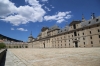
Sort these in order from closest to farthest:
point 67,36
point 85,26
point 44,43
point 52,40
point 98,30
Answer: point 98,30 → point 85,26 → point 67,36 → point 52,40 → point 44,43

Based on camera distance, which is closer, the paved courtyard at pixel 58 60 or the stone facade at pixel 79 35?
the paved courtyard at pixel 58 60

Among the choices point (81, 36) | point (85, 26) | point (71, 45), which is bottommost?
point (71, 45)

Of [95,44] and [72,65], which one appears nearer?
[72,65]

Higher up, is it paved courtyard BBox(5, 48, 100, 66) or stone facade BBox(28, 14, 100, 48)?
stone facade BBox(28, 14, 100, 48)

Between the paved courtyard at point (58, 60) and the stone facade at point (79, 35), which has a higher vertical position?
the stone facade at point (79, 35)

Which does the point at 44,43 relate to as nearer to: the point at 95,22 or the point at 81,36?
the point at 81,36

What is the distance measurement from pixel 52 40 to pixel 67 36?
662 inches

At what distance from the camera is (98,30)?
125 ft

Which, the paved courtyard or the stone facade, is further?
the stone facade

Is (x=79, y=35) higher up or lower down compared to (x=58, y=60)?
higher up

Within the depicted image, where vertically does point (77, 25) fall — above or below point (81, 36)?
above

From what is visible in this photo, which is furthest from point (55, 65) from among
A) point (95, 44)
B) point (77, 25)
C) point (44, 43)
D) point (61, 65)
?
point (44, 43)

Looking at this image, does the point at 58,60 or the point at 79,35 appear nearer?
the point at 58,60

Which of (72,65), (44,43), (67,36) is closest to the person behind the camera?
(72,65)
